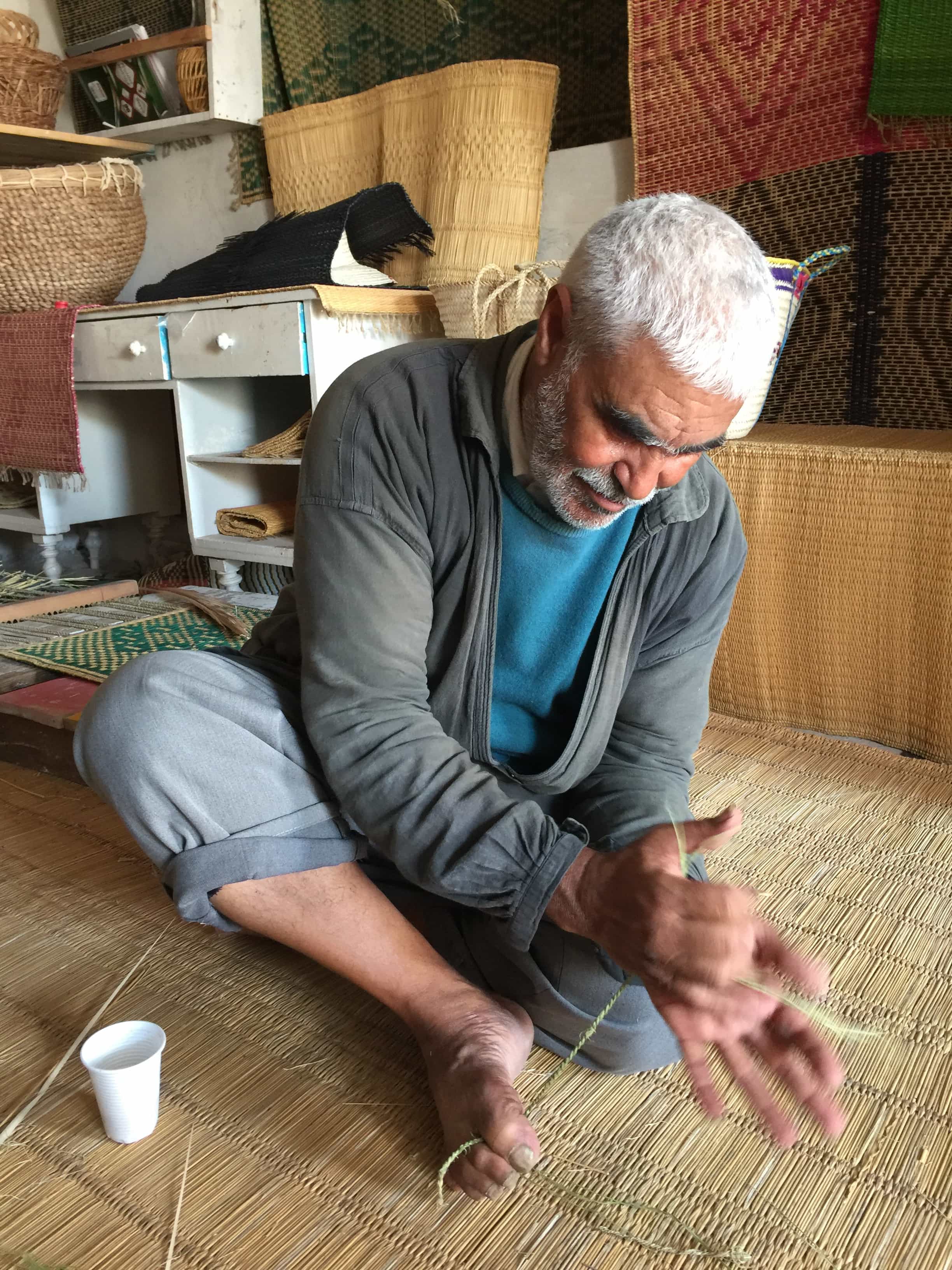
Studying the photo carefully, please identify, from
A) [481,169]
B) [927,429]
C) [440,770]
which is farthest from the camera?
[481,169]

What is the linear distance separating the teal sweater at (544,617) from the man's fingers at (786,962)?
38 centimetres

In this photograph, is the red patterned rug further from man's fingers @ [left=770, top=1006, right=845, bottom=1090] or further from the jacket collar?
man's fingers @ [left=770, top=1006, right=845, bottom=1090]

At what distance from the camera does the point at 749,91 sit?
2018 millimetres

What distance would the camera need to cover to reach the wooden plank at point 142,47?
2.62 meters

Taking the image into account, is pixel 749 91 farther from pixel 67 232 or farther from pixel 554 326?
pixel 67 232

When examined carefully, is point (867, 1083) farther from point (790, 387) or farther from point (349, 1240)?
point (790, 387)

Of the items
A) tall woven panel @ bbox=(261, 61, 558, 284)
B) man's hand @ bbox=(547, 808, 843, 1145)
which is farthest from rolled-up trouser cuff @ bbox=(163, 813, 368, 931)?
tall woven panel @ bbox=(261, 61, 558, 284)

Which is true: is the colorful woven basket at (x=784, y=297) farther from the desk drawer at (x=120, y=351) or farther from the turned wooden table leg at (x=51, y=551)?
Result: the turned wooden table leg at (x=51, y=551)

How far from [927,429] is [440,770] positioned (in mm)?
1499

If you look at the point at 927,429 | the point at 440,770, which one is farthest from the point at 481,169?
the point at 440,770

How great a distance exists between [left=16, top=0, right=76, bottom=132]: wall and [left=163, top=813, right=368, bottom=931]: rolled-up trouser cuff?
9.68 feet

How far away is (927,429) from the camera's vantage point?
1.97 m

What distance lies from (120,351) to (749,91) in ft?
5.37

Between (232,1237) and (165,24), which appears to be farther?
(165,24)
